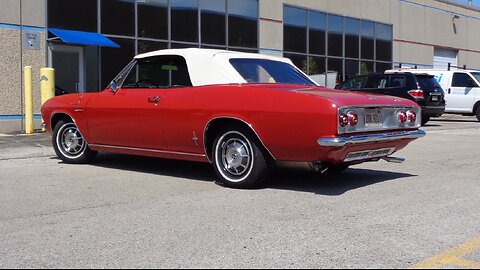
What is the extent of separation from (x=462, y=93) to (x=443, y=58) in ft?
40.4

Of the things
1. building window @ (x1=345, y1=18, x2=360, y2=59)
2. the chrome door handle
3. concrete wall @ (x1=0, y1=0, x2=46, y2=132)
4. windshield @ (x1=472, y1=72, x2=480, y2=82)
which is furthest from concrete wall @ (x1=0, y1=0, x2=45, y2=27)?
windshield @ (x1=472, y1=72, x2=480, y2=82)

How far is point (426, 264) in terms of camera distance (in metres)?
3.89

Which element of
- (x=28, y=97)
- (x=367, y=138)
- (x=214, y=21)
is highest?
(x=214, y=21)

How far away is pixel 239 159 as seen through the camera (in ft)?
21.3

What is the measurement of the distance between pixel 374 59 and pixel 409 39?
344 centimetres

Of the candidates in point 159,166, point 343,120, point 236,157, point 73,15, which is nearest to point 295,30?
point 73,15

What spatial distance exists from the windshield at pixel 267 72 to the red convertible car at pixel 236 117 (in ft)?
0.06

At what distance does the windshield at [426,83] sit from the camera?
1636 centimetres

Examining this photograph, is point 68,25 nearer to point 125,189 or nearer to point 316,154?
point 125,189

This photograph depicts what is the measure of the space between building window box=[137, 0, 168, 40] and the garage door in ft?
60.0

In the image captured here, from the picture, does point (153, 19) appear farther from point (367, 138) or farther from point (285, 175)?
point (367, 138)

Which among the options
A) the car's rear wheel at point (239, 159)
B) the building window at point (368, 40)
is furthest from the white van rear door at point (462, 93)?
the car's rear wheel at point (239, 159)

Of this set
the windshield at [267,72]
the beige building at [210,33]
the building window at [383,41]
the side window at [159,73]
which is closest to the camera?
the windshield at [267,72]

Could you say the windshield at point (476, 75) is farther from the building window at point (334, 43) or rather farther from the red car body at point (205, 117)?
the red car body at point (205, 117)
